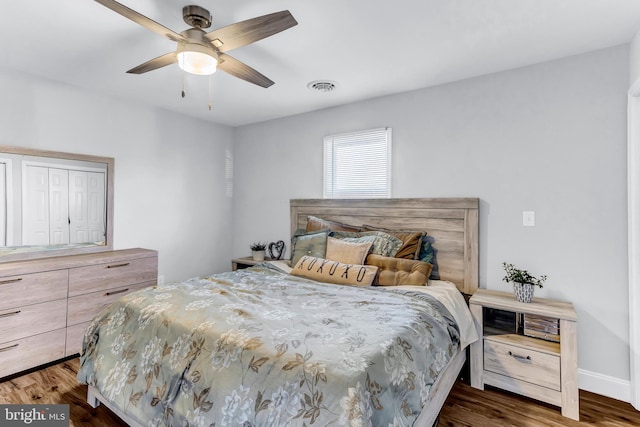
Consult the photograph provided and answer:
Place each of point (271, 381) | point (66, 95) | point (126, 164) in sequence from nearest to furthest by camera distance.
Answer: point (271, 381)
point (66, 95)
point (126, 164)

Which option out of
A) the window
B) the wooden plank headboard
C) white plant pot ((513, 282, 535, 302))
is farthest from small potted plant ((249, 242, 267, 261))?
white plant pot ((513, 282, 535, 302))

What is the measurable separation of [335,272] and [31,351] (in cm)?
240

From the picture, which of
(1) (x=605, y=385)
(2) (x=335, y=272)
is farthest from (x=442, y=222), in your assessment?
(1) (x=605, y=385)

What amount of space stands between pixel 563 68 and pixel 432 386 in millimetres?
2425

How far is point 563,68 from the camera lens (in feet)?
7.76

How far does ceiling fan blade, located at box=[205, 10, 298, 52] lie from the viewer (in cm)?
153

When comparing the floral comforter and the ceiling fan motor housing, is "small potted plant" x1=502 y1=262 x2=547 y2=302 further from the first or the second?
the ceiling fan motor housing

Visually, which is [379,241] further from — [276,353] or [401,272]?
[276,353]

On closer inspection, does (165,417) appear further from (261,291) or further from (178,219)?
(178,219)

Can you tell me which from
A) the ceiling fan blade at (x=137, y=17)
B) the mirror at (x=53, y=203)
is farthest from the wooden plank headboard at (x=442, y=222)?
the mirror at (x=53, y=203)

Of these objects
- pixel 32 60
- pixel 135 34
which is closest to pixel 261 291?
pixel 135 34

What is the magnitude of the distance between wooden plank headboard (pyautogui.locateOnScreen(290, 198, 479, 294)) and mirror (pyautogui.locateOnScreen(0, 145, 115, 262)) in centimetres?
249

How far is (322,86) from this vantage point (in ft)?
9.61

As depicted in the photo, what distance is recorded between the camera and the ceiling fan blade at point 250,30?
1.53 m
